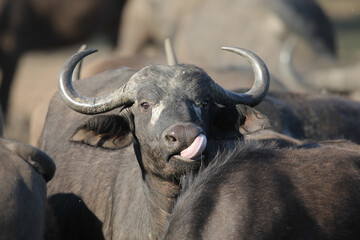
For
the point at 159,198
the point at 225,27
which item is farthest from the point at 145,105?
the point at 225,27

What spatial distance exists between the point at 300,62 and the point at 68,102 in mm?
8689

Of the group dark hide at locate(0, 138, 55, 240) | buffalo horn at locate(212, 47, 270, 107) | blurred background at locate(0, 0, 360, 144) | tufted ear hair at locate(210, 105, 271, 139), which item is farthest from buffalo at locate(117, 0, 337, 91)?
dark hide at locate(0, 138, 55, 240)

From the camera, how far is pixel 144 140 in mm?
5195

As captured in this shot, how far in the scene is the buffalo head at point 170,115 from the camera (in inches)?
193

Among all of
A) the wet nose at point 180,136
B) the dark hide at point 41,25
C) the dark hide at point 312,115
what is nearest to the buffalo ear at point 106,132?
the wet nose at point 180,136

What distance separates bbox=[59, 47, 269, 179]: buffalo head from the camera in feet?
16.1

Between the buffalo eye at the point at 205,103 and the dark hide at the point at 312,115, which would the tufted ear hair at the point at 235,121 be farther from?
the dark hide at the point at 312,115

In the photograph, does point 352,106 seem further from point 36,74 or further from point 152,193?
point 36,74

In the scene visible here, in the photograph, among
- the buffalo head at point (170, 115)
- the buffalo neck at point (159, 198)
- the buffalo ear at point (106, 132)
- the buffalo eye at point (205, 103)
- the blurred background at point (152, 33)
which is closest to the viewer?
the buffalo head at point (170, 115)

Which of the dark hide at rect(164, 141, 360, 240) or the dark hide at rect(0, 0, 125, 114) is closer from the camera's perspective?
the dark hide at rect(164, 141, 360, 240)

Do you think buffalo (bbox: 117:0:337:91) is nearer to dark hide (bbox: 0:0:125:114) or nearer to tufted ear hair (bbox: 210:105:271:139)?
dark hide (bbox: 0:0:125:114)

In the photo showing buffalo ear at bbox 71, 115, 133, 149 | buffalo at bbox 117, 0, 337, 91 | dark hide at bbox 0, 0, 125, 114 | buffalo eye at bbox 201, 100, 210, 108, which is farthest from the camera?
dark hide at bbox 0, 0, 125, 114

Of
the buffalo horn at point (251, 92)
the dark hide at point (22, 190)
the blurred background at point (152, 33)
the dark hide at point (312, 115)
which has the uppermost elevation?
the buffalo horn at point (251, 92)

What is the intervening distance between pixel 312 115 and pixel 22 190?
3688 mm
